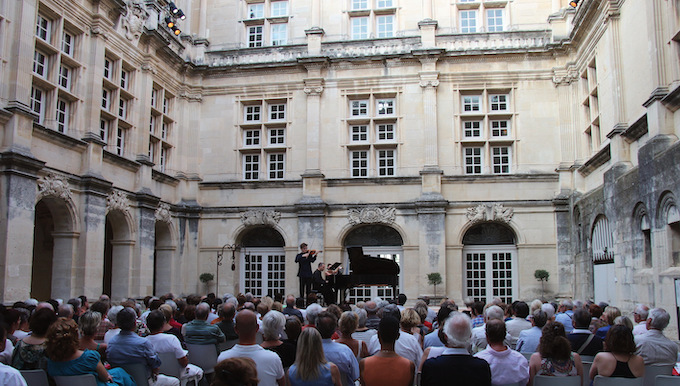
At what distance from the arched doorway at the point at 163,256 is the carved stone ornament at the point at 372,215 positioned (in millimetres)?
5662

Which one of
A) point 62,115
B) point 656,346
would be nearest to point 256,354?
point 656,346

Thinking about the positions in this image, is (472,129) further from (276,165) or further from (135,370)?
(135,370)

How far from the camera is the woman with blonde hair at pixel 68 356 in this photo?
4.05 meters

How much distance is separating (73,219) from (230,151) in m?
6.62

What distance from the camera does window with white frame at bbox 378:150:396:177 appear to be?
18.6 m

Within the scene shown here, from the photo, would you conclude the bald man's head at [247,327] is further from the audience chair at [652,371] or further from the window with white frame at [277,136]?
the window with white frame at [277,136]

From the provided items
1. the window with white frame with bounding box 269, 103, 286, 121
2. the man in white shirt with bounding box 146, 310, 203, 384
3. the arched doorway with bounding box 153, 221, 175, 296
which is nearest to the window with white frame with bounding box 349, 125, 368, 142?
the window with white frame with bounding box 269, 103, 286, 121

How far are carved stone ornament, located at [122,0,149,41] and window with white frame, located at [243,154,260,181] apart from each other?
5.17 m

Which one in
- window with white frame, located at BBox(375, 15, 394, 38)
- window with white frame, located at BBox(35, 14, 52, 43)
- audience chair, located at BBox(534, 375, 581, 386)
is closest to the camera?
audience chair, located at BBox(534, 375, 581, 386)

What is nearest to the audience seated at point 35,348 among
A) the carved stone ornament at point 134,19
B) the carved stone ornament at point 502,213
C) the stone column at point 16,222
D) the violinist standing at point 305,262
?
the stone column at point 16,222

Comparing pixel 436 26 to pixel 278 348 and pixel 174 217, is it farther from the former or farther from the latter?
pixel 278 348

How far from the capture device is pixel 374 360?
4.08m

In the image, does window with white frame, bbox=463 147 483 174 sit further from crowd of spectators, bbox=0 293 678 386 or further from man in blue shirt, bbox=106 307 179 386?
man in blue shirt, bbox=106 307 179 386

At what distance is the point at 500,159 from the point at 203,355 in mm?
13849
